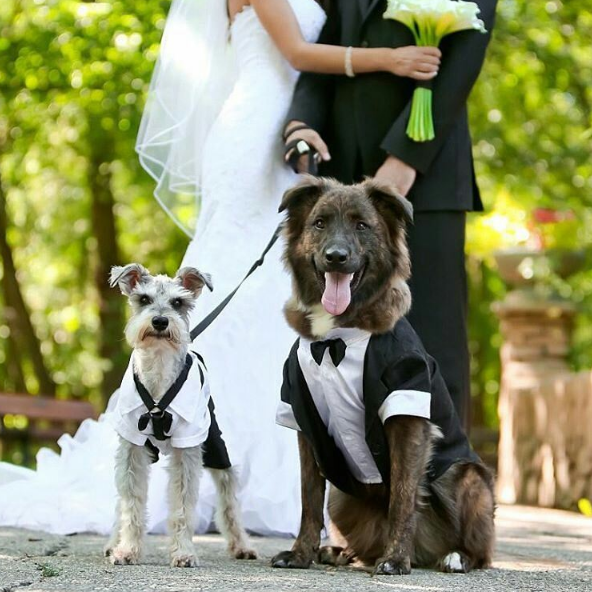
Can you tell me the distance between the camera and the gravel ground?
3998 millimetres

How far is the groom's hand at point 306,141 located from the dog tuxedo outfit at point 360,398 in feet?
4.68

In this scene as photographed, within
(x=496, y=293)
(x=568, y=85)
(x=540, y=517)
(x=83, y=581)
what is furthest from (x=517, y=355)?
(x=83, y=581)

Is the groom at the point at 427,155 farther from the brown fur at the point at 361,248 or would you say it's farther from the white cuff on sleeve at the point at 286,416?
the white cuff on sleeve at the point at 286,416

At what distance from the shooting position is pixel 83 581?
405 centimetres

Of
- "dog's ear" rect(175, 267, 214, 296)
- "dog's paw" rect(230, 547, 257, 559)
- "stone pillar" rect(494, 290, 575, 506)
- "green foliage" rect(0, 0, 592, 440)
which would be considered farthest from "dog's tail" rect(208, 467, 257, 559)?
"stone pillar" rect(494, 290, 575, 506)

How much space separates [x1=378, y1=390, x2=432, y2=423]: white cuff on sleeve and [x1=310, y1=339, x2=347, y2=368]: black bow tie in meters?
0.25

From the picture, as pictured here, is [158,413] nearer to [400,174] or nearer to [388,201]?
[388,201]

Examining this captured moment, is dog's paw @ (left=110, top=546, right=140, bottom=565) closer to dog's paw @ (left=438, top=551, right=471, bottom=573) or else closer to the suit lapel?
dog's paw @ (left=438, top=551, right=471, bottom=573)

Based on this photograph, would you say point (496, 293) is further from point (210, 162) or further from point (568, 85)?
point (210, 162)

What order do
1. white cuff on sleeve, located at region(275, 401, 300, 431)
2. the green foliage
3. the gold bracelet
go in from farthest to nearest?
1. the green foliage
2. the gold bracelet
3. white cuff on sleeve, located at region(275, 401, 300, 431)

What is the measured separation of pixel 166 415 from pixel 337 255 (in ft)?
3.12

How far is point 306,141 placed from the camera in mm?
5922

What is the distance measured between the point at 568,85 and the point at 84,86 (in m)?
5.21

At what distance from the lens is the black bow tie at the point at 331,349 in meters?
4.60
